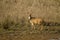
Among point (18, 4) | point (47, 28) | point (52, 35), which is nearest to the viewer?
point (52, 35)

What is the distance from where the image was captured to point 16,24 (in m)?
8.83

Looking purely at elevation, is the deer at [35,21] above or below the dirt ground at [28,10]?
below

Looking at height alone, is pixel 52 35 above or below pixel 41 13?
below

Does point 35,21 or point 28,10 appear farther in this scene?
point 28,10

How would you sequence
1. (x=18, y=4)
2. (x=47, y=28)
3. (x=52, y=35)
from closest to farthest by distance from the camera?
(x=52, y=35) < (x=47, y=28) < (x=18, y=4)

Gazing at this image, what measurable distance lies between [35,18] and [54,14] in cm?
92

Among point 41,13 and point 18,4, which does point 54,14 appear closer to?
point 41,13

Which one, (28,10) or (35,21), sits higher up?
(28,10)

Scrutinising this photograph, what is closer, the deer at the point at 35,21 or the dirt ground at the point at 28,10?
the deer at the point at 35,21

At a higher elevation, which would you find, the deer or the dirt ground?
the dirt ground

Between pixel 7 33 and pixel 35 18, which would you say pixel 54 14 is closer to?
pixel 35 18

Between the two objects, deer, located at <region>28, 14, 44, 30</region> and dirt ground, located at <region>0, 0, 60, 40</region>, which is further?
dirt ground, located at <region>0, 0, 60, 40</region>

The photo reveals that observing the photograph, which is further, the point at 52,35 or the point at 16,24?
the point at 16,24

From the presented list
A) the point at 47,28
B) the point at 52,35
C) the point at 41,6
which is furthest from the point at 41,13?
the point at 52,35
